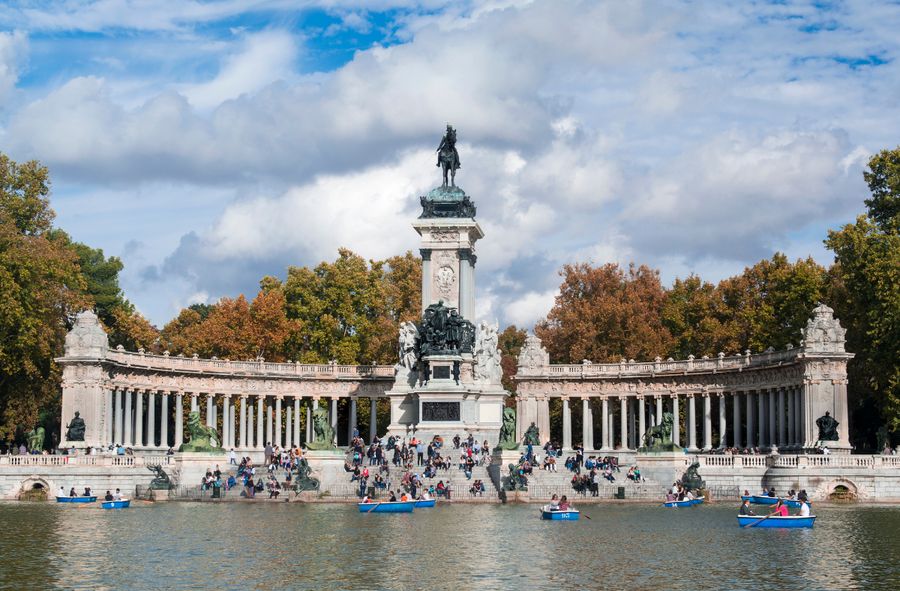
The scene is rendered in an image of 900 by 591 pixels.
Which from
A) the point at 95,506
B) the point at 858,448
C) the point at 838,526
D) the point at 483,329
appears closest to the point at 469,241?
the point at 483,329

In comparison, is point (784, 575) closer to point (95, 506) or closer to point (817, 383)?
point (95, 506)

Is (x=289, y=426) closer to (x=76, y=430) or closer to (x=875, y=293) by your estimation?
(x=76, y=430)

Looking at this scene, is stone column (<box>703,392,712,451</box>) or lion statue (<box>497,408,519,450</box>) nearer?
lion statue (<box>497,408,519,450</box>)

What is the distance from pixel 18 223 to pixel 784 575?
64.9m

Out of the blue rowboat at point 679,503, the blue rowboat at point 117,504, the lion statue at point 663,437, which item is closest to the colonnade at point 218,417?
the blue rowboat at point 117,504

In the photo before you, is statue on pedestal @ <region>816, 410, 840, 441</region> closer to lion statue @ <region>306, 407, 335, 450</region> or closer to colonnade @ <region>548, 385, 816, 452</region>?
colonnade @ <region>548, 385, 816, 452</region>

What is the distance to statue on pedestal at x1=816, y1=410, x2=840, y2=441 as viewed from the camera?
70000 millimetres

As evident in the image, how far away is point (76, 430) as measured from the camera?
73438 mm

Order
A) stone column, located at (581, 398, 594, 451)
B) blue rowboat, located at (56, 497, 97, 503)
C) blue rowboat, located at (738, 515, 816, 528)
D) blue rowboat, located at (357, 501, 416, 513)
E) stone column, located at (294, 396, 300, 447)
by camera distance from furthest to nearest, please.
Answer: stone column, located at (581, 398, 594, 451)
stone column, located at (294, 396, 300, 447)
blue rowboat, located at (56, 497, 97, 503)
blue rowboat, located at (357, 501, 416, 513)
blue rowboat, located at (738, 515, 816, 528)

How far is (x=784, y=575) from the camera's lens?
114 feet

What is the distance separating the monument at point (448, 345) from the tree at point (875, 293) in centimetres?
2056

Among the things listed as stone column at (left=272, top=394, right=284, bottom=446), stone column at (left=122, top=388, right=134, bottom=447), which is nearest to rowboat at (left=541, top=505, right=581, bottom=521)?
stone column at (left=122, top=388, right=134, bottom=447)

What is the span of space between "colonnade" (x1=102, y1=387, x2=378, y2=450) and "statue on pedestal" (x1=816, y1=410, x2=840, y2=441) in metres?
31.8

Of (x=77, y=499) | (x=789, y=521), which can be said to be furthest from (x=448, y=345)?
(x=789, y=521)
